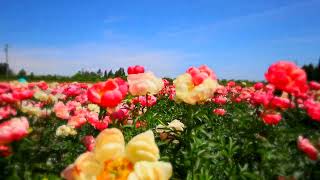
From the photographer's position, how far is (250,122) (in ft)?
12.8

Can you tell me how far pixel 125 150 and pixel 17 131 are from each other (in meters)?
0.70

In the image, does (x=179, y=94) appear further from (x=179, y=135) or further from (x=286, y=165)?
(x=286, y=165)

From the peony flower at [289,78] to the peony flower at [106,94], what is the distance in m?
1.07

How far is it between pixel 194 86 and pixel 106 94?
956mm

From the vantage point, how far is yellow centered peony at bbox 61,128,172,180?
89.0 inches

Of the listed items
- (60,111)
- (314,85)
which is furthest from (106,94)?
(60,111)

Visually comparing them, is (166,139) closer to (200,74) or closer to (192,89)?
(192,89)

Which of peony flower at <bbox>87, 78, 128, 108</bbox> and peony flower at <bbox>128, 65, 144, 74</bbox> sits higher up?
peony flower at <bbox>128, 65, 144, 74</bbox>

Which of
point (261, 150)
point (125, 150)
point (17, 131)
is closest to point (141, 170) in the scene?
point (125, 150)

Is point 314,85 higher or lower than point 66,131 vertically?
higher

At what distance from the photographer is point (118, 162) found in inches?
93.0

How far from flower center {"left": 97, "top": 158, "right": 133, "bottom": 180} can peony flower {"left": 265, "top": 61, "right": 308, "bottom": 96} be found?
49.7 inches

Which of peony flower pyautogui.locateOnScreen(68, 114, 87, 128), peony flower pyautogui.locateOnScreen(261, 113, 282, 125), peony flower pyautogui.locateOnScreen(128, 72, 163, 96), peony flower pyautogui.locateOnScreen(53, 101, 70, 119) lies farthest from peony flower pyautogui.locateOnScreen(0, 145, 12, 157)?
peony flower pyautogui.locateOnScreen(261, 113, 282, 125)

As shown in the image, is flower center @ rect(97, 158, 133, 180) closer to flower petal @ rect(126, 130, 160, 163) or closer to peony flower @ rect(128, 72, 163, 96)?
flower petal @ rect(126, 130, 160, 163)
